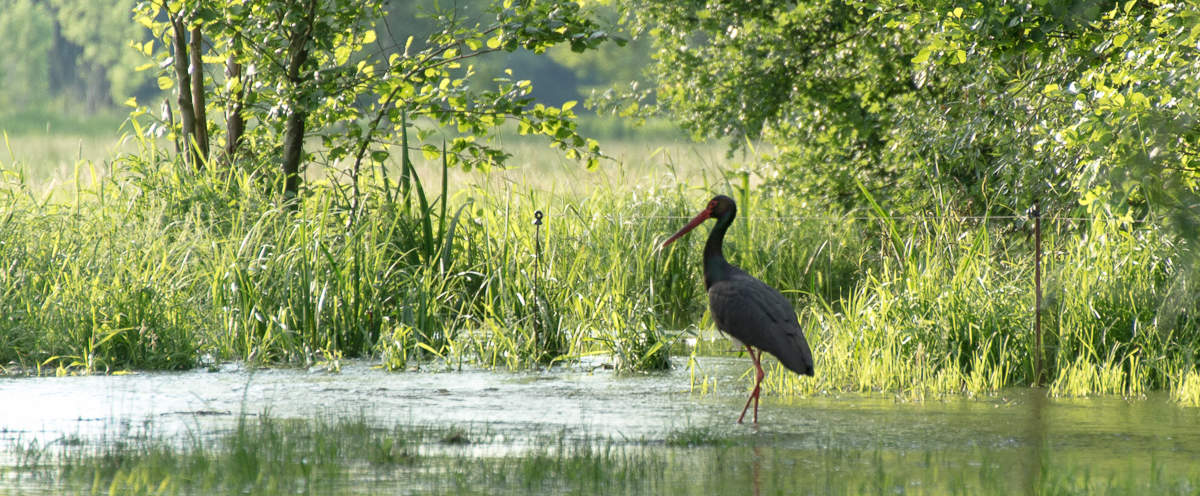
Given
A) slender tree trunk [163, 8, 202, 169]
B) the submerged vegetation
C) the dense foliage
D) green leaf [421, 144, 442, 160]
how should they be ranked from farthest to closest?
slender tree trunk [163, 8, 202, 169], green leaf [421, 144, 442, 160], the dense foliage, the submerged vegetation

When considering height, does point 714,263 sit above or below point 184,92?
below

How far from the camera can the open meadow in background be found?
18.3 feet

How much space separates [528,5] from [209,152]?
3.01m

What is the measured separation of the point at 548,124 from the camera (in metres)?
11.0

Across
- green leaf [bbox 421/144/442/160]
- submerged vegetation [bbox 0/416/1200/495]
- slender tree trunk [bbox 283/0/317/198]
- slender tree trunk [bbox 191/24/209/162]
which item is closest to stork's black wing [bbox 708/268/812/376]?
submerged vegetation [bbox 0/416/1200/495]

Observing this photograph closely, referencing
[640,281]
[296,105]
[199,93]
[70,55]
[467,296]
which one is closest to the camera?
[467,296]

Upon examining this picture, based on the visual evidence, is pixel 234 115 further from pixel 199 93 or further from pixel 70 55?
pixel 70 55

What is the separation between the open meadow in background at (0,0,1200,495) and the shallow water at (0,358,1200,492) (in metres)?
0.03

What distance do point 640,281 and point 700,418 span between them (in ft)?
13.4

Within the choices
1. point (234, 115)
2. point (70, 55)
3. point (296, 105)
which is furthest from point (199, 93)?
point (70, 55)

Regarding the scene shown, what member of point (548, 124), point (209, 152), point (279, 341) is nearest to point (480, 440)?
point (279, 341)

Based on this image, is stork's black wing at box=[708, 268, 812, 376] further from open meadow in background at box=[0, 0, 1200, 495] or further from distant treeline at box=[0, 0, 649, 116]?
distant treeline at box=[0, 0, 649, 116]

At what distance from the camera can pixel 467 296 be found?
32.5ft

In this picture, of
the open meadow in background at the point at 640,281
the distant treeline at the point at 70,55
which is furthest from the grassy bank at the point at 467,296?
the distant treeline at the point at 70,55
